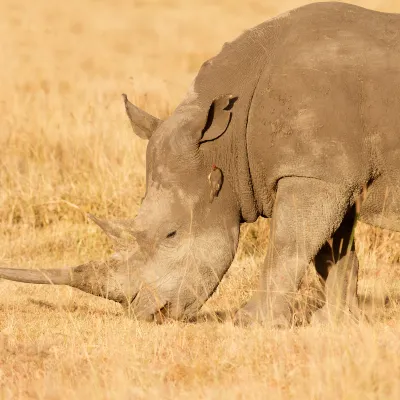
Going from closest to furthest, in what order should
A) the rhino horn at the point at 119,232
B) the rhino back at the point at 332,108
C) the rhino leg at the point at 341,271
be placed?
the rhino back at the point at 332,108, the rhino horn at the point at 119,232, the rhino leg at the point at 341,271

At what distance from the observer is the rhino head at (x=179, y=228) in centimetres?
682

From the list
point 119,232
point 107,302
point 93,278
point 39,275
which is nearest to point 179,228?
→ point 119,232

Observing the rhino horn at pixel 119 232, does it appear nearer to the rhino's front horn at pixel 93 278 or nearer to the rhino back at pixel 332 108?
the rhino's front horn at pixel 93 278

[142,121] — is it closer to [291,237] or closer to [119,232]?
[119,232]

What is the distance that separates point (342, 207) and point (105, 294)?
1.60 m

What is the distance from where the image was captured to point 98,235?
9844 mm

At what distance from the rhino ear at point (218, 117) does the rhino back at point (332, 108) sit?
147mm

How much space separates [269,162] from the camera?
6598 millimetres

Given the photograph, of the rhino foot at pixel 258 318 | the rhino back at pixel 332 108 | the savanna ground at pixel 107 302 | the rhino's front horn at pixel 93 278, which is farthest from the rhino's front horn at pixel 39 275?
the rhino back at pixel 332 108

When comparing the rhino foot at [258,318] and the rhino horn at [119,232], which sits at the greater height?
the rhino horn at [119,232]

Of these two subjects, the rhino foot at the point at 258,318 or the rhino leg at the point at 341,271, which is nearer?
the rhino foot at the point at 258,318

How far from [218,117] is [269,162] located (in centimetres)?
42

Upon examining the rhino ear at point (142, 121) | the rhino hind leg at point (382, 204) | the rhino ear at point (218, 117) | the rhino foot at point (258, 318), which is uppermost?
the rhino ear at point (218, 117)

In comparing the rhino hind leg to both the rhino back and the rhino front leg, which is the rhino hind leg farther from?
the rhino front leg
